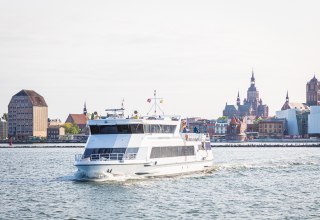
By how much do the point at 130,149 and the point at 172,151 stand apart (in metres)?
6.74

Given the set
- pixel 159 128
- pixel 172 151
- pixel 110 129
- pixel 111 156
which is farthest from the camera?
pixel 172 151

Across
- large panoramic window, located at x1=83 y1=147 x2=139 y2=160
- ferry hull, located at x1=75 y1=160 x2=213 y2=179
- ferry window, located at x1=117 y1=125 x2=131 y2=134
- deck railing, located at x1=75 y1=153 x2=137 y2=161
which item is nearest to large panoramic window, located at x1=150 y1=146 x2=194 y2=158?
ferry hull, located at x1=75 y1=160 x2=213 y2=179

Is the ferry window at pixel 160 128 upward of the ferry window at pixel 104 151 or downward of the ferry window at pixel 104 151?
upward

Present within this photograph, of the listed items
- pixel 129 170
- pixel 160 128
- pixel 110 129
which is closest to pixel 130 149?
pixel 129 170

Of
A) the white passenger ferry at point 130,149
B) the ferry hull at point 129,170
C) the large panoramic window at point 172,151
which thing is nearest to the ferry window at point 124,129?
the white passenger ferry at point 130,149

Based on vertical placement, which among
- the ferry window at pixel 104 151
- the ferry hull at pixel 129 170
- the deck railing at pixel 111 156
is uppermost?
the ferry window at pixel 104 151

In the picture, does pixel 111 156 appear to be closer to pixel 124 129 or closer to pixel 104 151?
pixel 104 151

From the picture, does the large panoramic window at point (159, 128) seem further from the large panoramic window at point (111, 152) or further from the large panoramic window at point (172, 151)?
the large panoramic window at point (111, 152)

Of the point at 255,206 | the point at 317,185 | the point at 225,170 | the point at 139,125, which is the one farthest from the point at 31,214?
the point at 225,170

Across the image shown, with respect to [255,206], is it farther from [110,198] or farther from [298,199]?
[110,198]

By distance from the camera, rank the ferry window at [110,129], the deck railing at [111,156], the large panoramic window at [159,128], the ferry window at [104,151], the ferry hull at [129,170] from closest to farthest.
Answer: the ferry hull at [129,170] < the deck railing at [111,156] < the ferry window at [104,151] < the ferry window at [110,129] < the large panoramic window at [159,128]

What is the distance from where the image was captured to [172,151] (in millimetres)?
65750

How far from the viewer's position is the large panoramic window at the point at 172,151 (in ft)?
204

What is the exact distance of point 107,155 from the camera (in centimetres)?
5969
